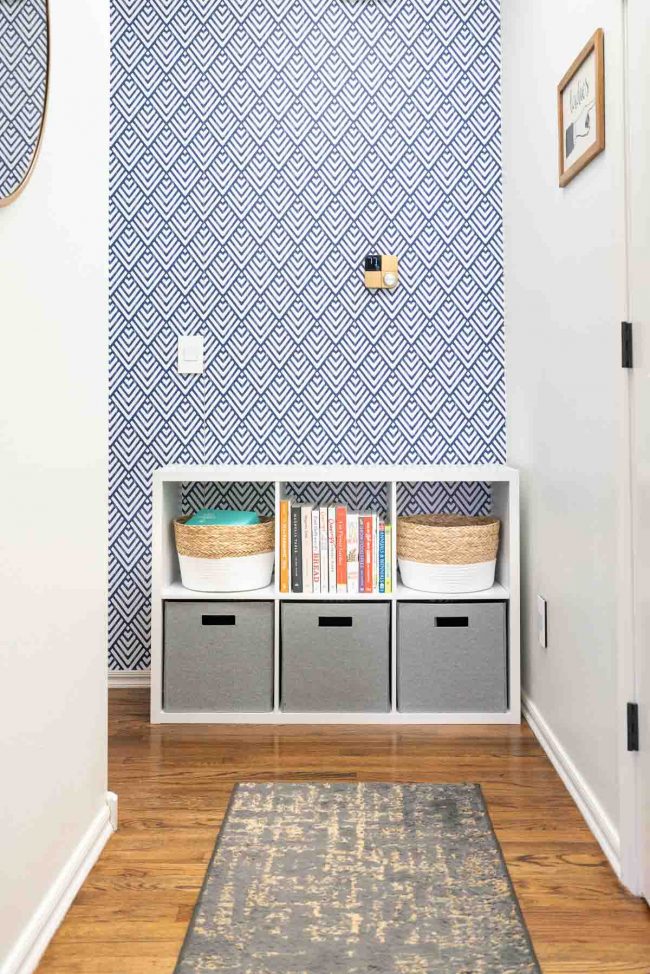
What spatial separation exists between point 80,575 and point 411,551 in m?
1.30

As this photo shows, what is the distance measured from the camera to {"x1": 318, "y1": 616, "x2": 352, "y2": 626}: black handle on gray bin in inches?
106

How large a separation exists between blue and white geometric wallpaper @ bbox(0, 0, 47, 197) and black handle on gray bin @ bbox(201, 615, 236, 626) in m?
1.61

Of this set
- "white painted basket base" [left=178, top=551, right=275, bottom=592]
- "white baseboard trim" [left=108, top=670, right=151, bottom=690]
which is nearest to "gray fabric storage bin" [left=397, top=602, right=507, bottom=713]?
"white painted basket base" [left=178, top=551, right=275, bottom=592]

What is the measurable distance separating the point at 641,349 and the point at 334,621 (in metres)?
1.38

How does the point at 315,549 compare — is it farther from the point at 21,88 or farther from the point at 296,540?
the point at 21,88

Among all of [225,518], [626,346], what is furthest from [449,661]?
[626,346]

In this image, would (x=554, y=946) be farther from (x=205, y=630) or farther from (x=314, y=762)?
(x=205, y=630)

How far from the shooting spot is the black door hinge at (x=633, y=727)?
1.69 meters

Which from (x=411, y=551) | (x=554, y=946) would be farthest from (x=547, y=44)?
(x=554, y=946)

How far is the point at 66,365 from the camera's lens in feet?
5.25

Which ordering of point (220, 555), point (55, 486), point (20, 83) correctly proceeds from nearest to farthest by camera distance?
1. point (20, 83)
2. point (55, 486)
3. point (220, 555)

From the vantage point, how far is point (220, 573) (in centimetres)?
269

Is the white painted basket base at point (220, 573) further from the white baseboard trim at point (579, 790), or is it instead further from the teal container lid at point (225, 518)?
the white baseboard trim at point (579, 790)

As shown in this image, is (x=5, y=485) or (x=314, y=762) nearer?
(x=5, y=485)
